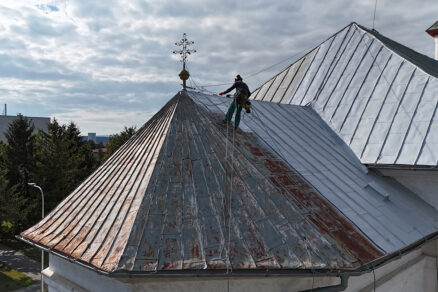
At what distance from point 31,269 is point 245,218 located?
23.8 m

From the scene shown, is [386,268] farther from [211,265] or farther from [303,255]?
[211,265]

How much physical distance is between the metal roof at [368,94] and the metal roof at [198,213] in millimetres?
2695

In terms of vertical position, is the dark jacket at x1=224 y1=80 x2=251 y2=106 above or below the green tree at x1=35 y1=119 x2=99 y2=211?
above

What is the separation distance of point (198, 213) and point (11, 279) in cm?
2215

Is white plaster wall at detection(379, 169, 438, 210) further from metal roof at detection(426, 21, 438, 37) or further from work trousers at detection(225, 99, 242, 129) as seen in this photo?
metal roof at detection(426, 21, 438, 37)

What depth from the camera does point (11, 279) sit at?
2266 cm

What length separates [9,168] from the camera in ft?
105

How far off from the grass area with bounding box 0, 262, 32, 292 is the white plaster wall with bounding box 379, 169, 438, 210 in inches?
874

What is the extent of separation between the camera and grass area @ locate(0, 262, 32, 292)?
2135 cm

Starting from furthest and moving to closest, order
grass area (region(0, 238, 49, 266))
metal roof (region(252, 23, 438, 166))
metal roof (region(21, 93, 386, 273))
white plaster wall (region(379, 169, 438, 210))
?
1. grass area (region(0, 238, 49, 266))
2. metal roof (region(252, 23, 438, 166))
3. white plaster wall (region(379, 169, 438, 210))
4. metal roof (region(21, 93, 386, 273))

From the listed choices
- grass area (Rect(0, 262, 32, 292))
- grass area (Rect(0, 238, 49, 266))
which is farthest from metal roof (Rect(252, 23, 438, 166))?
grass area (Rect(0, 238, 49, 266))

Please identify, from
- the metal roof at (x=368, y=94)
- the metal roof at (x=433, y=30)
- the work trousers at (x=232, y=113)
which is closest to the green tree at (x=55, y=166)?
the metal roof at (x=368, y=94)

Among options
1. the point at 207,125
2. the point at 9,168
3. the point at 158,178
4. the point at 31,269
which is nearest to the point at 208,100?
the point at 207,125

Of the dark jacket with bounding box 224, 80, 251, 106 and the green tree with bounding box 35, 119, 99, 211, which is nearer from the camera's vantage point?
the dark jacket with bounding box 224, 80, 251, 106
